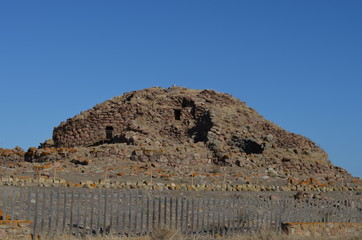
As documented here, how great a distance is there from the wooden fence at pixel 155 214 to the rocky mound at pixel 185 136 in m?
12.3

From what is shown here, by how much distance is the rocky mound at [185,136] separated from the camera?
95.8ft

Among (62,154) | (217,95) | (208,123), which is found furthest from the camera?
(217,95)

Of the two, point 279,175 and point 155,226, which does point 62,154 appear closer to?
point 279,175

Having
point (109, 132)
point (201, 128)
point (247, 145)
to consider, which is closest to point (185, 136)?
point (201, 128)

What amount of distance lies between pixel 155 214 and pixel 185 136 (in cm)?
2082

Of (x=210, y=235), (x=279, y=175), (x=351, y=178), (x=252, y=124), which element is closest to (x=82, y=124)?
(x=252, y=124)

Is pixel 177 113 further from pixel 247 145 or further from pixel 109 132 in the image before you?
pixel 247 145

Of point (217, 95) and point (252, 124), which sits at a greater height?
point (217, 95)

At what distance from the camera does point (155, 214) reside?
1384 cm

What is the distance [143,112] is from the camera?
34.9 m

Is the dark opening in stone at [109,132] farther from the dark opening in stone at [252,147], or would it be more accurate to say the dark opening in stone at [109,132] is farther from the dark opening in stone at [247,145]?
the dark opening in stone at [252,147]

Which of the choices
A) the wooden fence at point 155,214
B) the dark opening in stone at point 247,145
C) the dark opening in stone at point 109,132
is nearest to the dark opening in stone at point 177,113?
the dark opening in stone at point 109,132

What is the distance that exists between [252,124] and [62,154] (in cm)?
1426

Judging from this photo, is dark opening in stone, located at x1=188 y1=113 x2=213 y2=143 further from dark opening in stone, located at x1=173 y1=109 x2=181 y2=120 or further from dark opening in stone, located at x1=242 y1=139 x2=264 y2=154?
dark opening in stone, located at x1=242 y1=139 x2=264 y2=154
